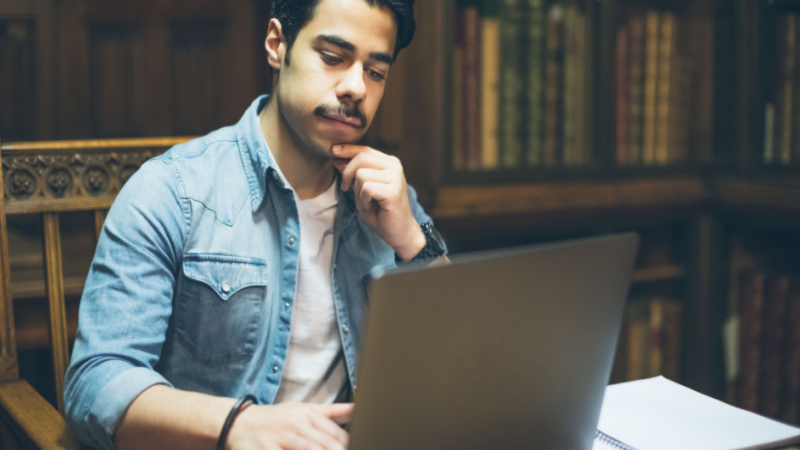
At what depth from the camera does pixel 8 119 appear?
180 centimetres

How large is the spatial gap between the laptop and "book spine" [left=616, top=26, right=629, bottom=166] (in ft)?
4.78

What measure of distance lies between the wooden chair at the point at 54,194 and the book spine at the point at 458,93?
806 mm

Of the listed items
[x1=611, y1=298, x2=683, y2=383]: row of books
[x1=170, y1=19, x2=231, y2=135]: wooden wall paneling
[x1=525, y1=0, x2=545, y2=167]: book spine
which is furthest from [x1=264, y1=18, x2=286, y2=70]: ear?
[x1=611, y1=298, x2=683, y2=383]: row of books

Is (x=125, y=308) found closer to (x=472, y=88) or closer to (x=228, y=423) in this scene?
(x=228, y=423)

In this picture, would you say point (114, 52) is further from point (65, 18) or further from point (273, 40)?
point (273, 40)

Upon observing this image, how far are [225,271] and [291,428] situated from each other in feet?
1.42

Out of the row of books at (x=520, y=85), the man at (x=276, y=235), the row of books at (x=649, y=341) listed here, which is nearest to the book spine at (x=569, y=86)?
the row of books at (x=520, y=85)

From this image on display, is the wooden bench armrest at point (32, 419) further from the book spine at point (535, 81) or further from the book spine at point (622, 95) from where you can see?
the book spine at point (622, 95)

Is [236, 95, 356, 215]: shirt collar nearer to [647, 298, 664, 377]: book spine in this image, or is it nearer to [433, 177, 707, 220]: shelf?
[433, 177, 707, 220]: shelf

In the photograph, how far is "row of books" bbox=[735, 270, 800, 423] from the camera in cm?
219

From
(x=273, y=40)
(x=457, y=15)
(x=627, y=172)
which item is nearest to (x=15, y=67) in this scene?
(x=273, y=40)

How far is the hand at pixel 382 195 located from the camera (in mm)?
1112

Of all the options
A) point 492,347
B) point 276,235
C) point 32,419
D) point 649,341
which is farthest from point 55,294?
point 649,341

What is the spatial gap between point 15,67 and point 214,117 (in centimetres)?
45
